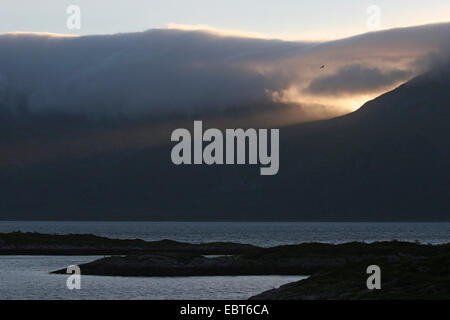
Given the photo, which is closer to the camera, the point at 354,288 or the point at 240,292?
the point at 354,288

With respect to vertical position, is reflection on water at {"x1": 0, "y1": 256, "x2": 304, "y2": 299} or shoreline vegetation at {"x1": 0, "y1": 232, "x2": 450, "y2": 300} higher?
shoreline vegetation at {"x1": 0, "y1": 232, "x2": 450, "y2": 300}

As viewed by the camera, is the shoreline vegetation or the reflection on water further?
the reflection on water

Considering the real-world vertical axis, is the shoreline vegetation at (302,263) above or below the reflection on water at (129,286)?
above

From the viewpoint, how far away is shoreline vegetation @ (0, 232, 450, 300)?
7366 centimetres

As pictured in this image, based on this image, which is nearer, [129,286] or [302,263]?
[129,286]

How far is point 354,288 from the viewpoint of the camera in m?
74.8

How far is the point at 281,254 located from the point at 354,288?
6534 cm

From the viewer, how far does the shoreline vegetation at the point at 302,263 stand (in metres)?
73.7

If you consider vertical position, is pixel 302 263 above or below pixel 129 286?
above

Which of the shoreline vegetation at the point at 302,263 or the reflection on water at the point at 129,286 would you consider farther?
the reflection on water at the point at 129,286

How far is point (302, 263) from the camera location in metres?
135
